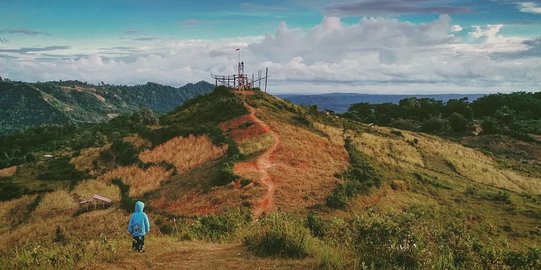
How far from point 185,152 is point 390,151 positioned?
20150mm

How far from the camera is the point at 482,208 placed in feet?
95.9

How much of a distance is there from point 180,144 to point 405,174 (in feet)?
64.0

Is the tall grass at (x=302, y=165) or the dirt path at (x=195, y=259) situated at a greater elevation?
the dirt path at (x=195, y=259)

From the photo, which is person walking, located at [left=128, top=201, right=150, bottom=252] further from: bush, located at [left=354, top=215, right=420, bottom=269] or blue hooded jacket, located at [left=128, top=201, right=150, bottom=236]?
bush, located at [left=354, top=215, right=420, bottom=269]

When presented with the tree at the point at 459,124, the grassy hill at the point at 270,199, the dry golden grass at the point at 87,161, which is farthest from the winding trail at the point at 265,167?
the tree at the point at 459,124

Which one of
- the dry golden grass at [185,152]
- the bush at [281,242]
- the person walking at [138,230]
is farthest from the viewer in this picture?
the dry golden grass at [185,152]

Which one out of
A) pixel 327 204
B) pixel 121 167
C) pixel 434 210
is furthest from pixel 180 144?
pixel 434 210

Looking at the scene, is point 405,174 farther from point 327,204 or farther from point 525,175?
point 525,175

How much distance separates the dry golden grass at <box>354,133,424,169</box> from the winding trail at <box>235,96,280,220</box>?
9.00 metres

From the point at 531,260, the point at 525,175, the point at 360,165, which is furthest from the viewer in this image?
the point at 525,175

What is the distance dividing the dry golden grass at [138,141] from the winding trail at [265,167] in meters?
10.4

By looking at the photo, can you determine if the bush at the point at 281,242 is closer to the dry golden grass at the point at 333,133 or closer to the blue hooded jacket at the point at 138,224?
the blue hooded jacket at the point at 138,224

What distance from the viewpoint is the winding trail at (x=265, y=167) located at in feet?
77.1

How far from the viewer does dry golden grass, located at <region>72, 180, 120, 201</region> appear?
32156 millimetres
